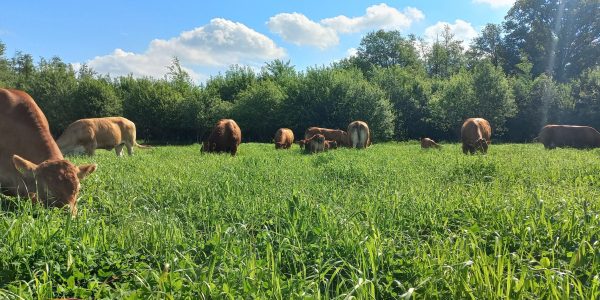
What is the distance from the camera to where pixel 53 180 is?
480cm

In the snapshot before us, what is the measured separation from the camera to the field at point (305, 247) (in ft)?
8.13

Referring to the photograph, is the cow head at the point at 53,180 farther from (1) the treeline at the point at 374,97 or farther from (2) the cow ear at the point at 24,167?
(1) the treeline at the point at 374,97

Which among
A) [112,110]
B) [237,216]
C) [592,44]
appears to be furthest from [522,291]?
[592,44]

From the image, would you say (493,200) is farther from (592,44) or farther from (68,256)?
(592,44)

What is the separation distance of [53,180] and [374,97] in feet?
90.8

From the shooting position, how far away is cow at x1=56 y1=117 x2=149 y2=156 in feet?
45.8

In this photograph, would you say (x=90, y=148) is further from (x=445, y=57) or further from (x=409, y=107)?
(x=445, y=57)

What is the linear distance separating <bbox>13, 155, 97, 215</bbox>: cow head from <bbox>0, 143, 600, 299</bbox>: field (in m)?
0.21

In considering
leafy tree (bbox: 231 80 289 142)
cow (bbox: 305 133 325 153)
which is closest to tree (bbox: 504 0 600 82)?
leafy tree (bbox: 231 80 289 142)

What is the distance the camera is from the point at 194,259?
3145 millimetres

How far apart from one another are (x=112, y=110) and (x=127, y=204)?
33672mm

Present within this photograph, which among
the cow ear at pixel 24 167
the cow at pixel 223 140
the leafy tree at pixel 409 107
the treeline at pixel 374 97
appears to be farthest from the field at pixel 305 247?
the leafy tree at pixel 409 107

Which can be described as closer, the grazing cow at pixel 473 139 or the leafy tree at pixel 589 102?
the grazing cow at pixel 473 139

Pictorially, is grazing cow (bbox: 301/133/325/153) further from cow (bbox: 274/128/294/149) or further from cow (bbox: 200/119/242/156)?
cow (bbox: 274/128/294/149)
